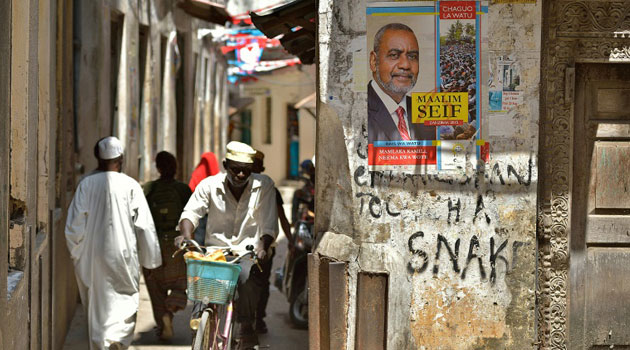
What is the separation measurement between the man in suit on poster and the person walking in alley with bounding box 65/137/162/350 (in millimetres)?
2290

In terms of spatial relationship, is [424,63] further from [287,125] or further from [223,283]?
[287,125]

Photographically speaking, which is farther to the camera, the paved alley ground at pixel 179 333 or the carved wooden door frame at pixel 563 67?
the paved alley ground at pixel 179 333

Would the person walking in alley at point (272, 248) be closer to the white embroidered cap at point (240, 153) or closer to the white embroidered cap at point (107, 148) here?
the white embroidered cap at point (240, 153)

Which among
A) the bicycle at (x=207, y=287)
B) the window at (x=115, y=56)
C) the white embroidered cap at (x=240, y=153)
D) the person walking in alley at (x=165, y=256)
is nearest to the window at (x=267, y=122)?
the window at (x=115, y=56)

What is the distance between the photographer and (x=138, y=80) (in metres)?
13.1

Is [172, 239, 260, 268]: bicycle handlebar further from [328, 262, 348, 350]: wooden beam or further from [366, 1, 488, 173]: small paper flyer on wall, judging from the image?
[366, 1, 488, 173]: small paper flyer on wall

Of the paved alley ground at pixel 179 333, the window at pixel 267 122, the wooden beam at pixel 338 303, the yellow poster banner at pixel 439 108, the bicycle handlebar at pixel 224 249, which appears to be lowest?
the paved alley ground at pixel 179 333

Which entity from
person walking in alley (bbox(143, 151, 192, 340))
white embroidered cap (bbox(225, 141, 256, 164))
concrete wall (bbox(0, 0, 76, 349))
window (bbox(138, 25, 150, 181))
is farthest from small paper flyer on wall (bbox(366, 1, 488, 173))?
window (bbox(138, 25, 150, 181))

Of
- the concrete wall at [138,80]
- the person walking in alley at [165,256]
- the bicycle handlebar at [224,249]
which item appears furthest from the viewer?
the concrete wall at [138,80]

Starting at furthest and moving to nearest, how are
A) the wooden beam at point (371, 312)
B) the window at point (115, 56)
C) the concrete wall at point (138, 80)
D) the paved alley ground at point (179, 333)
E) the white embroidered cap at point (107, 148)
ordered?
1. the window at point (115, 56)
2. the concrete wall at point (138, 80)
3. the paved alley ground at point (179, 333)
4. the white embroidered cap at point (107, 148)
5. the wooden beam at point (371, 312)

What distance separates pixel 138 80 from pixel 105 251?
6236mm

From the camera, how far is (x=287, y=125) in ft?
111

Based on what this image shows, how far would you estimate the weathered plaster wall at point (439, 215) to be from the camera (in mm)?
5898

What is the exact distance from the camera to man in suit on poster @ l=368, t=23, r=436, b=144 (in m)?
5.91
